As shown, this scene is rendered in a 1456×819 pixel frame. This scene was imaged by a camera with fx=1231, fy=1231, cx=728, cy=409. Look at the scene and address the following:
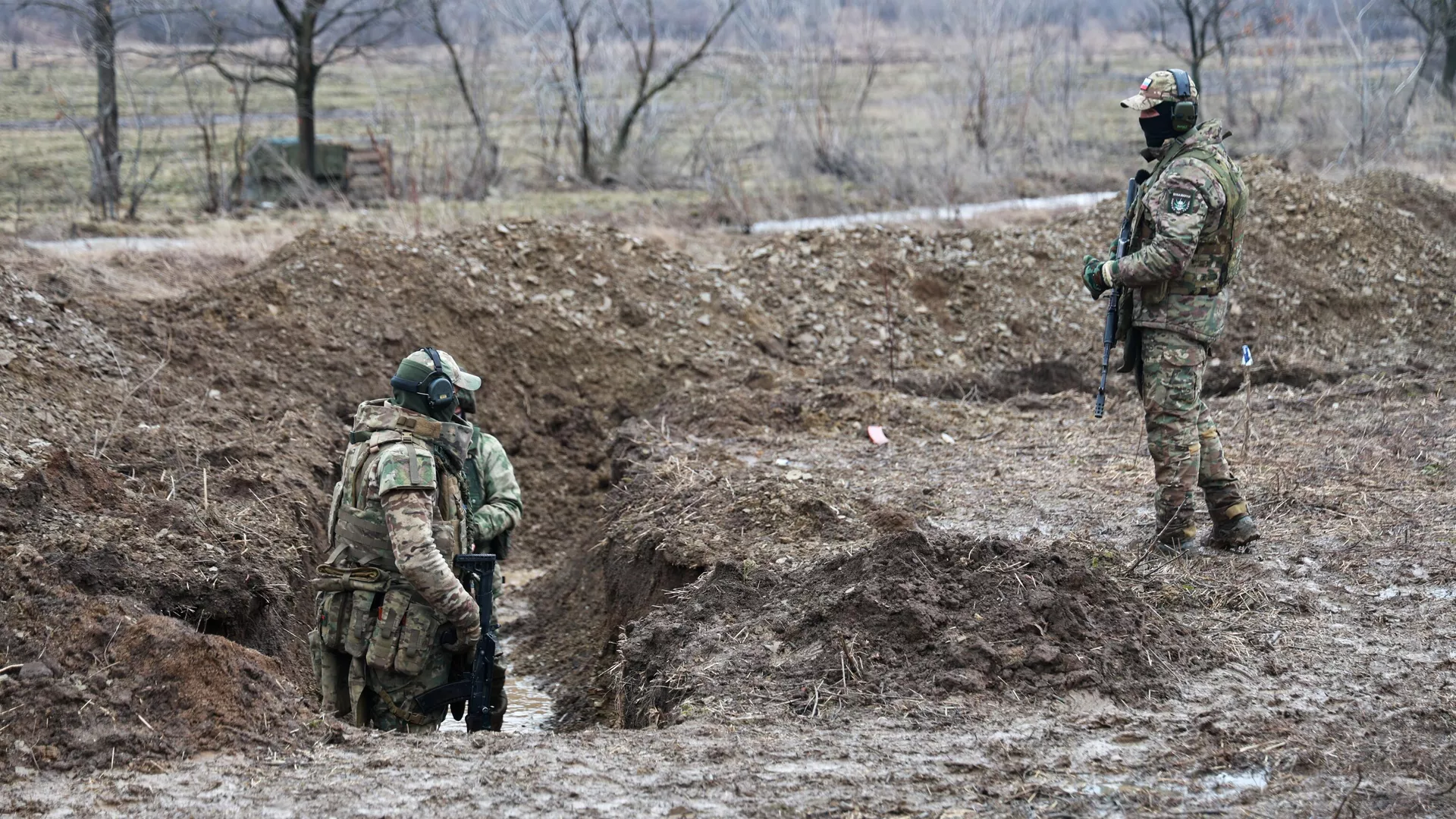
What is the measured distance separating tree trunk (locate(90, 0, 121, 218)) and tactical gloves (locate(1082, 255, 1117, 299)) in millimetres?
14482

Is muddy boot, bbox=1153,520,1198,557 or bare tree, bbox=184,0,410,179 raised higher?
bare tree, bbox=184,0,410,179

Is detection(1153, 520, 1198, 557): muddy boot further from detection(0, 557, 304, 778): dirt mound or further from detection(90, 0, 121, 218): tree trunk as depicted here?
detection(90, 0, 121, 218): tree trunk

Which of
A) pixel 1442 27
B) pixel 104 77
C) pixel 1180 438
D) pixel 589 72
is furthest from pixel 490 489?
pixel 1442 27

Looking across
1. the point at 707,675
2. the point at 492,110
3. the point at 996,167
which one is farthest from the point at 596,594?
the point at 492,110

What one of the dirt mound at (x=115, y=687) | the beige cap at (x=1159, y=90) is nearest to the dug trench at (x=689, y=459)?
the dirt mound at (x=115, y=687)

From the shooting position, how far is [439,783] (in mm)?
3582

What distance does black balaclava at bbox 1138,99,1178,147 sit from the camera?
5309 mm

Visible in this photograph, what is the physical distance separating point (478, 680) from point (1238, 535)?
11.1 feet

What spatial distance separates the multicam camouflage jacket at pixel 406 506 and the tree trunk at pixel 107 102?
532 inches

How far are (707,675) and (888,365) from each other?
22.2 ft

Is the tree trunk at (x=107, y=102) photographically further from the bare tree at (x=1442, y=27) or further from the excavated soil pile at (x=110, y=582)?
the bare tree at (x=1442, y=27)

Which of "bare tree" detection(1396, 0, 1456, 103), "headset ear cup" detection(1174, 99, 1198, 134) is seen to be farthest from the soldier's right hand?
"bare tree" detection(1396, 0, 1456, 103)

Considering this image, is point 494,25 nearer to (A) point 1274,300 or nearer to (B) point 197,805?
(A) point 1274,300

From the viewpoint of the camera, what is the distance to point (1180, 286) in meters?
5.39
